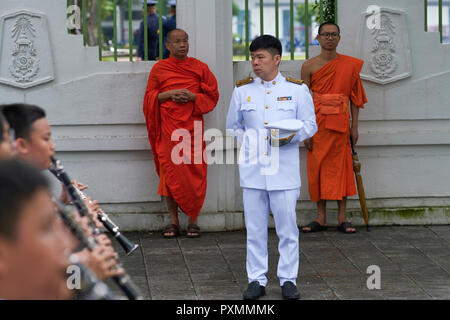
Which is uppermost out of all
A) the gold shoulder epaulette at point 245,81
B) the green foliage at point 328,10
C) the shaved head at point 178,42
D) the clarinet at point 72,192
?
the green foliage at point 328,10

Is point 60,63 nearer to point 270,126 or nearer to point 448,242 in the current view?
point 270,126

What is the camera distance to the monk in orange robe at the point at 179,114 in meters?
7.62

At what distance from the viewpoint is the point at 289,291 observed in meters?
5.57

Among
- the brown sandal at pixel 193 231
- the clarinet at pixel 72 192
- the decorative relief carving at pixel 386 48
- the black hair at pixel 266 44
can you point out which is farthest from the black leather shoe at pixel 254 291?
the decorative relief carving at pixel 386 48

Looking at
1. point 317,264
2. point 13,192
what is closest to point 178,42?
point 317,264

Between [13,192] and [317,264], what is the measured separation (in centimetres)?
518

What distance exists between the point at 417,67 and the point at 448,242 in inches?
75.8

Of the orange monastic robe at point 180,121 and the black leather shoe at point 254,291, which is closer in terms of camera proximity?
the black leather shoe at point 254,291

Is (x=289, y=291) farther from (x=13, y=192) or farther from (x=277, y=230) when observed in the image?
(x=13, y=192)

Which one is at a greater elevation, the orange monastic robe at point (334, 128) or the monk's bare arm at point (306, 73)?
the monk's bare arm at point (306, 73)

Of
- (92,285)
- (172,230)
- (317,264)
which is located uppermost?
(92,285)

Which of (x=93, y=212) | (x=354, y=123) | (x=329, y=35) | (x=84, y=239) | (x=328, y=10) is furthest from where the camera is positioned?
(x=328, y=10)

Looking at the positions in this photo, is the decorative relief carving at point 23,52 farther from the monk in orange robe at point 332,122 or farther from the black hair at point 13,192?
the black hair at point 13,192

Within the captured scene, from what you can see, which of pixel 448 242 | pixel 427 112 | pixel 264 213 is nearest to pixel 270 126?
pixel 264 213
